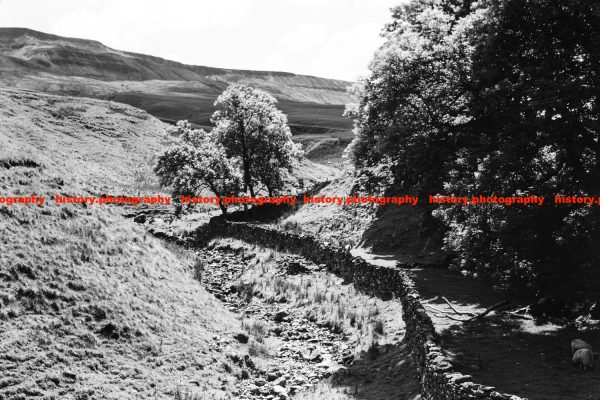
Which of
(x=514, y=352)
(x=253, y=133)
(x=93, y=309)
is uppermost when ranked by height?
(x=253, y=133)

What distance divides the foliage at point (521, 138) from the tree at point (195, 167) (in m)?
27.3

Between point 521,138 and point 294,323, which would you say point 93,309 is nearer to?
point 294,323

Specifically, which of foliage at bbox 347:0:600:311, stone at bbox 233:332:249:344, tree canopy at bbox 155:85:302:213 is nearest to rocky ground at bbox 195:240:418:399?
stone at bbox 233:332:249:344

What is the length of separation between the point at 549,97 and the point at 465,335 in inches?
313

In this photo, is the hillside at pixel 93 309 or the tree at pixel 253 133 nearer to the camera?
the hillside at pixel 93 309

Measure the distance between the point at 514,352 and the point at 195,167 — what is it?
34.0 m

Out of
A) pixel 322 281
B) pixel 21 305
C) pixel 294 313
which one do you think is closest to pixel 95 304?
pixel 21 305

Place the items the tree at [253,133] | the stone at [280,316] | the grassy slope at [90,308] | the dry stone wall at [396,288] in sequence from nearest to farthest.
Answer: the dry stone wall at [396,288]
the grassy slope at [90,308]
the stone at [280,316]
the tree at [253,133]

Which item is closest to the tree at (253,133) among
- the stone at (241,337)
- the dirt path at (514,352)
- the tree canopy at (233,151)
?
the tree canopy at (233,151)

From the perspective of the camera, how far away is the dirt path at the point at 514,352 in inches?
482

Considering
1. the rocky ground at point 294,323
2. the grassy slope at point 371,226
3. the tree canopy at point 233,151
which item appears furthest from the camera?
the tree canopy at point 233,151

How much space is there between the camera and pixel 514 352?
49.1ft

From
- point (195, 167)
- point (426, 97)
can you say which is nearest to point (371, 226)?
point (426, 97)

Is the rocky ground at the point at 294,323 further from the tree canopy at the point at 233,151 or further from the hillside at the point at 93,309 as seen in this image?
the tree canopy at the point at 233,151
